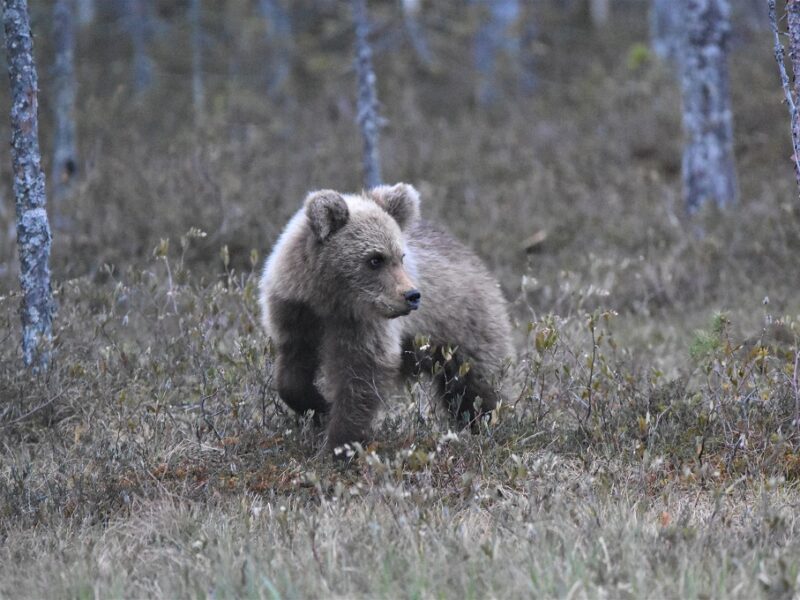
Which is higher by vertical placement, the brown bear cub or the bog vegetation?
the brown bear cub

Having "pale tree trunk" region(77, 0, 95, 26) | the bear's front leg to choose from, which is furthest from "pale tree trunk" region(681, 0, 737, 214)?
"pale tree trunk" region(77, 0, 95, 26)

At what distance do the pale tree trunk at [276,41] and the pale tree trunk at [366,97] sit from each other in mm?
15057

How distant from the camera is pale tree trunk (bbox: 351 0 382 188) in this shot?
40.6 feet

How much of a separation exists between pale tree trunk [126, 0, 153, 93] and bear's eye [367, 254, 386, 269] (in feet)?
70.8

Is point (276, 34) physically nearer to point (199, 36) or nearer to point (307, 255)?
point (199, 36)

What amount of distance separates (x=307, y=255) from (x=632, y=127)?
42.3 feet

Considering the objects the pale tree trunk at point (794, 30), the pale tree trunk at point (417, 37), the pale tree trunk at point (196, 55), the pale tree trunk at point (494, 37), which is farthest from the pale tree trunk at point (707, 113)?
the pale tree trunk at point (196, 55)

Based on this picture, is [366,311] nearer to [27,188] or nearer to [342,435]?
[342,435]

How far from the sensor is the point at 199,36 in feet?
89.2

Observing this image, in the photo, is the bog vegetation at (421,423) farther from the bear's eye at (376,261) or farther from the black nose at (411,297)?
the bear's eye at (376,261)

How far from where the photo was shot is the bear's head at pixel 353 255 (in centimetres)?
593

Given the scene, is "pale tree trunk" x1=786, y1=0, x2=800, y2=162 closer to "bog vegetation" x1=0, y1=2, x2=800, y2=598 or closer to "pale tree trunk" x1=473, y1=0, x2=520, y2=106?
"bog vegetation" x1=0, y1=2, x2=800, y2=598

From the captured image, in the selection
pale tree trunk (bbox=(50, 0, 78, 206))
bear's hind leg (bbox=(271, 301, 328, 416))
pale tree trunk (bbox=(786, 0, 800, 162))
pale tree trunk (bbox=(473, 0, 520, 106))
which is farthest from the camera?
pale tree trunk (bbox=(473, 0, 520, 106))

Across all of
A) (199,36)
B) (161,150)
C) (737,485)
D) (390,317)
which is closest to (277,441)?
(390,317)
